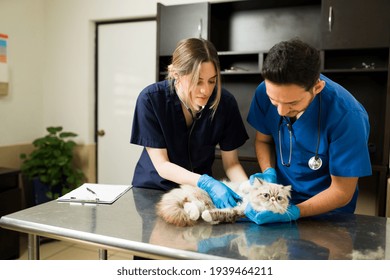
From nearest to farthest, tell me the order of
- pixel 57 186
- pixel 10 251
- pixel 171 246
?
pixel 171 246 → pixel 10 251 → pixel 57 186

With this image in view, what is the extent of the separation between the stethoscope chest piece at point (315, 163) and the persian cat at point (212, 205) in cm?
20

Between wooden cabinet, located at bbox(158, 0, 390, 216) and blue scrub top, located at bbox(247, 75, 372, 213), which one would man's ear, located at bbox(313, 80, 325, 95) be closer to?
blue scrub top, located at bbox(247, 75, 372, 213)

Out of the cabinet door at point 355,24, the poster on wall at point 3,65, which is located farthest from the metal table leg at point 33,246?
the poster on wall at point 3,65

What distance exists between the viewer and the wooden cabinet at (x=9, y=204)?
2.73 metres

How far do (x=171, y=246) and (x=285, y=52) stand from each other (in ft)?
2.21

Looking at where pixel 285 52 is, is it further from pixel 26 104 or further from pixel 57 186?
pixel 26 104

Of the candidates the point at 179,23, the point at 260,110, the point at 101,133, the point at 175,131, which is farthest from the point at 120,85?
the point at 260,110

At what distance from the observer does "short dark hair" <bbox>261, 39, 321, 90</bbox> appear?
109cm

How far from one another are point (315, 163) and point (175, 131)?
63 centimetres

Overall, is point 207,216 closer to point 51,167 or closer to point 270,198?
point 270,198

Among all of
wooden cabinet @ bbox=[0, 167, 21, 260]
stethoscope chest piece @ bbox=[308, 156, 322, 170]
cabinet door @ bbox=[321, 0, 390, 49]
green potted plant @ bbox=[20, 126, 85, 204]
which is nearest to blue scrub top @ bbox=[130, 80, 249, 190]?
stethoscope chest piece @ bbox=[308, 156, 322, 170]

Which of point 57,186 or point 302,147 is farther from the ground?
point 302,147

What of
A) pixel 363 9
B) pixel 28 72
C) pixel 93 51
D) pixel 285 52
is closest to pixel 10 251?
pixel 28 72

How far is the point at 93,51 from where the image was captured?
367 cm
